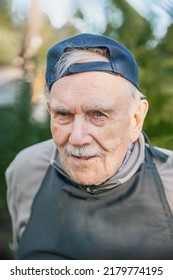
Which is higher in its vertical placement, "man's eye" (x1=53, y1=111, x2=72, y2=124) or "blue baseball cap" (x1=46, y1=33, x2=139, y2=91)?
"blue baseball cap" (x1=46, y1=33, x2=139, y2=91)

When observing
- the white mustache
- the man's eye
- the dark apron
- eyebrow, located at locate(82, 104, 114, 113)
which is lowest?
the dark apron

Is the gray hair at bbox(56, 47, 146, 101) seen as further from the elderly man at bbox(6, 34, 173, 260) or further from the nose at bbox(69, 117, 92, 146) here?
the nose at bbox(69, 117, 92, 146)

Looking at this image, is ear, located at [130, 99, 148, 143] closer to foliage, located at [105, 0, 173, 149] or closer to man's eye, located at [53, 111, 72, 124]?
foliage, located at [105, 0, 173, 149]

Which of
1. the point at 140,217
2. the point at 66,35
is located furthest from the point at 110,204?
the point at 66,35

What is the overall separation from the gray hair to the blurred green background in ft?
0.46

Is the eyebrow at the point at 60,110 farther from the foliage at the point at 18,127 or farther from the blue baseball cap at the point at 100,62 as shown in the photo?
the foliage at the point at 18,127

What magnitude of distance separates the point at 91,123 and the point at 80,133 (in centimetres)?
4

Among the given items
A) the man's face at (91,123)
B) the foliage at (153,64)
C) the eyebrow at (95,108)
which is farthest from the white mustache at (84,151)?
the foliage at (153,64)

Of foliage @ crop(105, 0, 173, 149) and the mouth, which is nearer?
the mouth

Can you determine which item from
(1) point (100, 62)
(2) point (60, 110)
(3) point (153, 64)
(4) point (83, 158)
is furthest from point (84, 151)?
(3) point (153, 64)

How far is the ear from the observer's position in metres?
1.16

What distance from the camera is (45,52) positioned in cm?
132

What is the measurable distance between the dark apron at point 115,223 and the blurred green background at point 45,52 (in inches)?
6.5

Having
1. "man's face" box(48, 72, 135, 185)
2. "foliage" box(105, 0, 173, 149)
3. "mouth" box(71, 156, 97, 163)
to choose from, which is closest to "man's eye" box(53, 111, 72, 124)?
"man's face" box(48, 72, 135, 185)
